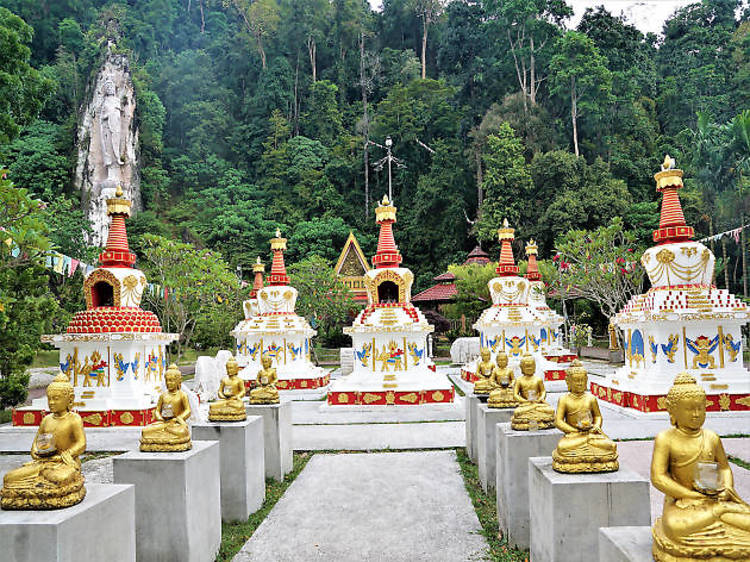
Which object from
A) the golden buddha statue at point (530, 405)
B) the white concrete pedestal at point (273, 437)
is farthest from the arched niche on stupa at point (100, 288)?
the golden buddha statue at point (530, 405)

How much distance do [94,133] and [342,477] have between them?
145 feet

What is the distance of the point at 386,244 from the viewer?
61.3 ft

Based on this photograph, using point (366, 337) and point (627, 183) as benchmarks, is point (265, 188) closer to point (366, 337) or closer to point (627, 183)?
point (627, 183)

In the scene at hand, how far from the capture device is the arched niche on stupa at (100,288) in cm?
1425

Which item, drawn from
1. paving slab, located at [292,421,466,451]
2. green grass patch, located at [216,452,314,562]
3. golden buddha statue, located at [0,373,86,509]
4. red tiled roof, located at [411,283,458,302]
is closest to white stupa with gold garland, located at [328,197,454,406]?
paving slab, located at [292,421,466,451]

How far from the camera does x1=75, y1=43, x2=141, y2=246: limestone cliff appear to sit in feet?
141

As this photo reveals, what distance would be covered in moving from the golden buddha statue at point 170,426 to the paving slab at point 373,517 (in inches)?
53.8

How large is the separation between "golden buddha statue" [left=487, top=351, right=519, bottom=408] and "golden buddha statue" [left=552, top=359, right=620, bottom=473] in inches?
103

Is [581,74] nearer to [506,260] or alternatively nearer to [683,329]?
[506,260]

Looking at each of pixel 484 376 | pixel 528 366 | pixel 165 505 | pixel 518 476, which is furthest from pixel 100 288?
pixel 518 476

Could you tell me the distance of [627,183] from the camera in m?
41.1

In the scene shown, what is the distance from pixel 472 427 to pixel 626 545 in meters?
6.23

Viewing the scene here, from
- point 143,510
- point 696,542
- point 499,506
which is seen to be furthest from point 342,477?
Result: point 696,542

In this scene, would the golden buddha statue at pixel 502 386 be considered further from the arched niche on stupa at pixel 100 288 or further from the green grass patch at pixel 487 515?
the arched niche on stupa at pixel 100 288
